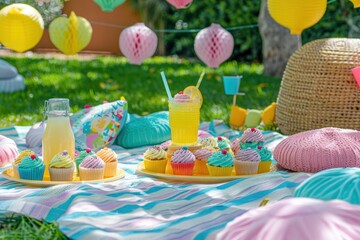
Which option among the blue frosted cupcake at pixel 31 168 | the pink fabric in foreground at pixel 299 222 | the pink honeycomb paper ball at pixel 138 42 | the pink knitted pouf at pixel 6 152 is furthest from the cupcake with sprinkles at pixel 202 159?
the pink honeycomb paper ball at pixel 138 42

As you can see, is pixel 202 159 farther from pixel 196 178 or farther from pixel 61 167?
pixel 61 167

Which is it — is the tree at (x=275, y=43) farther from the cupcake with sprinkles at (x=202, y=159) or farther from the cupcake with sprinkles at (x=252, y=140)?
the cupcake with sprinkles at (x=202, y=159)

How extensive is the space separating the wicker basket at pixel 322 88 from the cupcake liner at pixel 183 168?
1411 mm

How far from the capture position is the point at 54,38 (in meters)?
4.80

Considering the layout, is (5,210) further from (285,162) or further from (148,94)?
(148,94)

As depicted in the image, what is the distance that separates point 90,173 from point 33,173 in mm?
246

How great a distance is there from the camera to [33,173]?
3.23 meters

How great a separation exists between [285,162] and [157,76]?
4786 millimetres

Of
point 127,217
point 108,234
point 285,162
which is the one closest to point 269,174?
point 285,162

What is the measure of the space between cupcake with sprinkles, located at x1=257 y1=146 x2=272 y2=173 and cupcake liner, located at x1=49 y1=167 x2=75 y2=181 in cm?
85

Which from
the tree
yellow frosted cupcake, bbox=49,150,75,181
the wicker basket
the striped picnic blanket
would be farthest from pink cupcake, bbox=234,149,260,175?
the tree

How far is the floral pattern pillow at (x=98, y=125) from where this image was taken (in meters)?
4.11

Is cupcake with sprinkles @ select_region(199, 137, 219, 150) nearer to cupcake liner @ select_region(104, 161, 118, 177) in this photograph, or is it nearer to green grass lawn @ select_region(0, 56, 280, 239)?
cupcake liner @ select_region(104, 161, 118, 177)

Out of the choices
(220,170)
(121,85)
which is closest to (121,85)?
(121,85)
